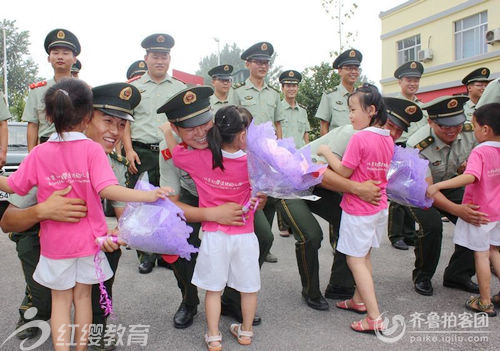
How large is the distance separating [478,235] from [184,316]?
7.13 feet

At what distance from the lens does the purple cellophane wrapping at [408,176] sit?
10.1 feet

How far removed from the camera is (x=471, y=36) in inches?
613

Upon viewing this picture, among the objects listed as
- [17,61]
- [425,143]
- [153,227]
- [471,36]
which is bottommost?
[153,227]

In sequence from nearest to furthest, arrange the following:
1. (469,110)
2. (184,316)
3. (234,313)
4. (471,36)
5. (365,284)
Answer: (365,284)
(184,316)
(234,313)
(469,110)
(471,36)

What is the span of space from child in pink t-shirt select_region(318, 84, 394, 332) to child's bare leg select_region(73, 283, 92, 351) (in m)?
1.63

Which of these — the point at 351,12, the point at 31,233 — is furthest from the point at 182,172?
the point at 351,12

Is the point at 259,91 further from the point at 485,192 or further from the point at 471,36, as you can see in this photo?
the point at 471,36

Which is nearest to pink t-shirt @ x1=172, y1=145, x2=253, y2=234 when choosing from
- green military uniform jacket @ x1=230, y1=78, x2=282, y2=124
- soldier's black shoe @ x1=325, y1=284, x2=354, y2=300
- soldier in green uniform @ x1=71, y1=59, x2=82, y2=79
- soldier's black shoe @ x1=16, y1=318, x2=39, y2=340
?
soldier's black shoe @ x1=325, y1=284, x2=354, y2=300

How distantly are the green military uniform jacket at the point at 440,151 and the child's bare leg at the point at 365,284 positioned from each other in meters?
1.33

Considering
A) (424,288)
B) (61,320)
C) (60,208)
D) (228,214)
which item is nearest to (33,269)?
(61,320)

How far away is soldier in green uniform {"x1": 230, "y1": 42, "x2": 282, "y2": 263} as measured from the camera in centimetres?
564

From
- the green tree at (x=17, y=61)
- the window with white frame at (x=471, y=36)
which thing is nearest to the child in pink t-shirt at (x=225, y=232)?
the window with white frame at (x=471, y=36)

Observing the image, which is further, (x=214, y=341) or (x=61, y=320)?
(x=214, y=341)

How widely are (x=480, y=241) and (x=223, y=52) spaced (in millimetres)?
59588
